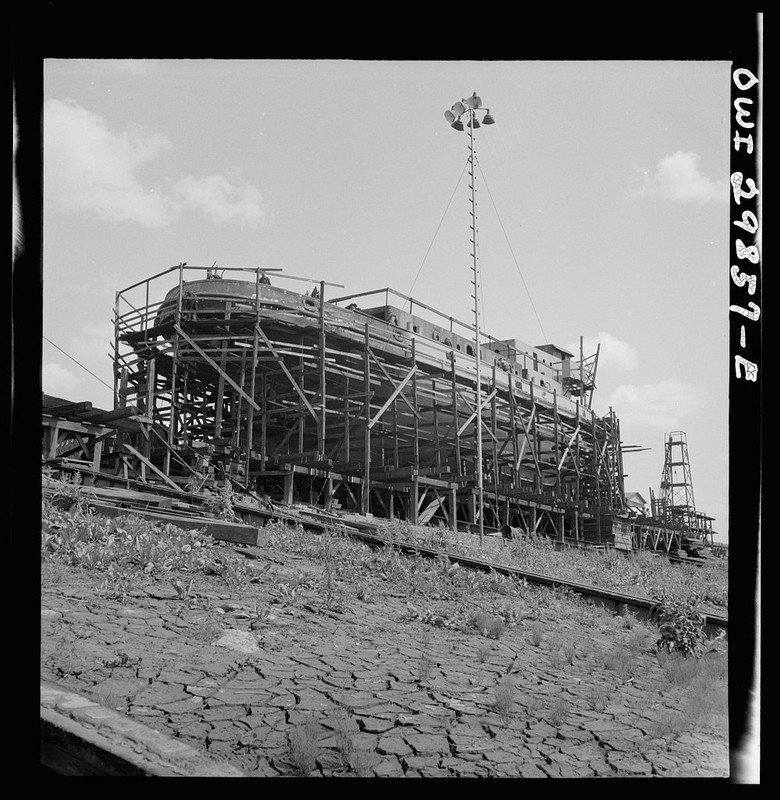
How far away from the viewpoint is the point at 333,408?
26578 mm

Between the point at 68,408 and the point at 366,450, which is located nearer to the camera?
the point at 68,408

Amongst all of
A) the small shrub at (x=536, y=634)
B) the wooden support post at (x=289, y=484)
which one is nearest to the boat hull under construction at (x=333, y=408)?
the wooden support post at (x=289, y=484)

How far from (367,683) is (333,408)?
21.9 metres

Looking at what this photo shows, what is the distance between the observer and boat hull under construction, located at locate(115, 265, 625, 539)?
20156 mm

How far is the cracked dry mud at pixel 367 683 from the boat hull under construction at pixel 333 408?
1047cm

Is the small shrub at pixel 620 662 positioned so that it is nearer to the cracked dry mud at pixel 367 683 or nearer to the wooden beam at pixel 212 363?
the cracked dry mud at pixel 367 683

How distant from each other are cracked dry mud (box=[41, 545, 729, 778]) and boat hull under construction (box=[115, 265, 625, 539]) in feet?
34.4

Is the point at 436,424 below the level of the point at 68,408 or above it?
below

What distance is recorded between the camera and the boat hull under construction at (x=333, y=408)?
20.2 meters

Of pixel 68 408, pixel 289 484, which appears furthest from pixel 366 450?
pixel 68 408

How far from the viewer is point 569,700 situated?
4.77 meters

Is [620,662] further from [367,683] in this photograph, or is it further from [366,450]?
[366,450]
